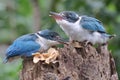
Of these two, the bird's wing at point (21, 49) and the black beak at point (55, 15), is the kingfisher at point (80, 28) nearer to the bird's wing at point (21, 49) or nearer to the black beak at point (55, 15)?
the black beak at point (55, 15)

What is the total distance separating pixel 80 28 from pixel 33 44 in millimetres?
419

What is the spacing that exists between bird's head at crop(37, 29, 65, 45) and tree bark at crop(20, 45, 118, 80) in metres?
0.27

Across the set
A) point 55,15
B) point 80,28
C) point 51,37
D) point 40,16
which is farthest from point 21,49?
point 40,16

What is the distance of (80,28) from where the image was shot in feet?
14.6

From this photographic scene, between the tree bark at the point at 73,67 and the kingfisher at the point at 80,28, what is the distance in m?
0.19

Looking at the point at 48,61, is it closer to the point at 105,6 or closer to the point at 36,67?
the point at 36,67

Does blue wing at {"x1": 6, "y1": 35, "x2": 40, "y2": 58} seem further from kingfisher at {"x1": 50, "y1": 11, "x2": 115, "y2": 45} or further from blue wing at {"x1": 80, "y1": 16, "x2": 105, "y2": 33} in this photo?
blue wing at {"x1": 80, "y1": 16, "x2": 105, "y2": 33}

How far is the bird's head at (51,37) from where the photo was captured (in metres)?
4.36

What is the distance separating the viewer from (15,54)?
4.34 m

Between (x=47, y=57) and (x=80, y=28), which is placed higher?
(x=80, y=28)

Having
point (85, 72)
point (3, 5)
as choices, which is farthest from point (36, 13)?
point (85, 72)

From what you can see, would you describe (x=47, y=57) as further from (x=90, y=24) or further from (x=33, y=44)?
(x=90, y=24)

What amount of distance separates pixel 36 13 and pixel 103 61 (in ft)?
8.39

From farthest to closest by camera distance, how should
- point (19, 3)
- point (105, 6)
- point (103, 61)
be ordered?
point (19, 3) < point (105, 6) < point (103, 61)
